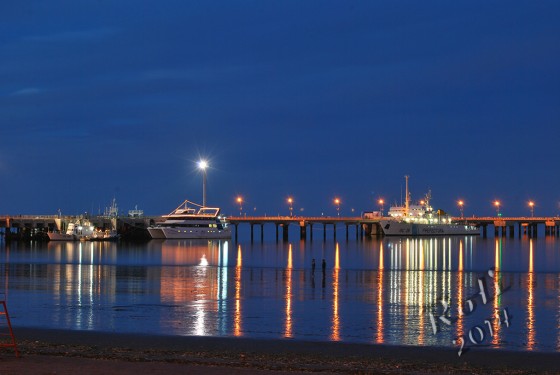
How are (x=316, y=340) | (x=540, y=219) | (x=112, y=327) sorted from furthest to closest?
(x=540, y=219) < (x=112, y=327) < (x=316, y=340)

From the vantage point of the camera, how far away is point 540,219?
186750mm

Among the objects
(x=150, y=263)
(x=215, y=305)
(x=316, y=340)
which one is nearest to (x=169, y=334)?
(x=316, y=340)

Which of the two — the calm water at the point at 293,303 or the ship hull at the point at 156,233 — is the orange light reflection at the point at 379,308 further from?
the ship hull at the point at 156,233

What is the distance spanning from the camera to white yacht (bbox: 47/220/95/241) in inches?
5207

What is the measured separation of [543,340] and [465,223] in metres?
172

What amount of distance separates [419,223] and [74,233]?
66.8 meters

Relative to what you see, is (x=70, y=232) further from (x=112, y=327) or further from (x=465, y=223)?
(x=112, y=327)

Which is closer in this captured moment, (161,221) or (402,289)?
(402,289)

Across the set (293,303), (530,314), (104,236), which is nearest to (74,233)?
(104,236)

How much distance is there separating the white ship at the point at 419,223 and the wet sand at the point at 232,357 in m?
140

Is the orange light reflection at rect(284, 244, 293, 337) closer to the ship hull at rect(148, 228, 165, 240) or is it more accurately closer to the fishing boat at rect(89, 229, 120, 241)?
the fishing boat at rect(89, 229, 120, 241)

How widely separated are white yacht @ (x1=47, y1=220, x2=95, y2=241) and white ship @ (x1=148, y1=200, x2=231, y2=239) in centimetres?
1210

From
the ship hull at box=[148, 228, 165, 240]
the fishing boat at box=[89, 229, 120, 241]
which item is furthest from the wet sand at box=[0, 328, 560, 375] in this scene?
the ship hull at box=[148, 228, 165, 240]
